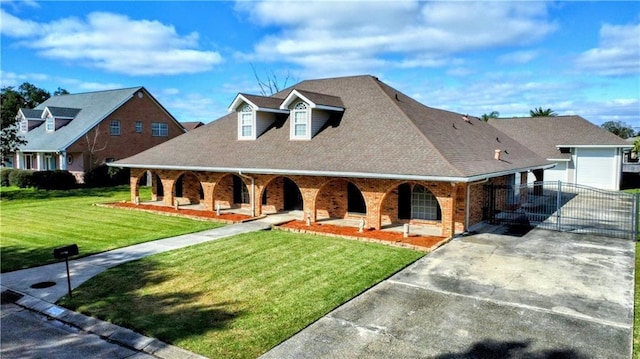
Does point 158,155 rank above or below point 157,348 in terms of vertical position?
above

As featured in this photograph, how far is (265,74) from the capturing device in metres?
51.2

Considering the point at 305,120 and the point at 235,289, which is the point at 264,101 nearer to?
the point at 305,120

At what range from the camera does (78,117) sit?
129 feet

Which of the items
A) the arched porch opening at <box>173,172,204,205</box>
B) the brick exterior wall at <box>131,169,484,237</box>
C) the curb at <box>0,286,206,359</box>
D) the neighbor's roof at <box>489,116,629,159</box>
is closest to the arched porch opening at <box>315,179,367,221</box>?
the brick exterior wall at <box>131,169,484,237</box>

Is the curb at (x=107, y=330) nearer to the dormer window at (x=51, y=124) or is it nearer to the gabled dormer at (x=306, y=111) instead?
the gabled dormer at (x=306, y=111)

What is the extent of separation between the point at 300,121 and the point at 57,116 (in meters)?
29.3

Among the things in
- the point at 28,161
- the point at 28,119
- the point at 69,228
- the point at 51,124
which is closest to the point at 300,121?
the point at 69,228

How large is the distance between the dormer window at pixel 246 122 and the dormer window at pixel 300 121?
2.53m

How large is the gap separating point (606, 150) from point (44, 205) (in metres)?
37.4

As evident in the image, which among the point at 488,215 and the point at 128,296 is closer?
the point at 128,296

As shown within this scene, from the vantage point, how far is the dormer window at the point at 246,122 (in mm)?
21406

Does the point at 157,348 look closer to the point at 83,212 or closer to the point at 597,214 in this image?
the point at 83,212

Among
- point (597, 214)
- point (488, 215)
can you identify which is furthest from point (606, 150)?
point (488, 215)

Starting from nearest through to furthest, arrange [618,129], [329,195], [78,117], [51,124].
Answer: [329,195] → [51,124] → [78,117] → [618,129]
